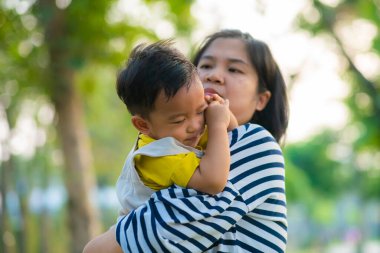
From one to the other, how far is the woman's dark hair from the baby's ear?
0.61 metres

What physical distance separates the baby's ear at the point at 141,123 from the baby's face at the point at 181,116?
13mm

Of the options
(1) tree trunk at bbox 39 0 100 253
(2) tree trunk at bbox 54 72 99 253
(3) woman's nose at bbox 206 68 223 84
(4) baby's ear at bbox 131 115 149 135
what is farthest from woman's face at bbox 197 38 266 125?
(2) tree trunk at bbox 54 72 99 253

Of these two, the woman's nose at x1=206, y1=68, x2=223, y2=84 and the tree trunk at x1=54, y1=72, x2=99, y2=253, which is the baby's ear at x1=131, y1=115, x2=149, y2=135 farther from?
the tree trunk at x1=54, y1=72, x2=99, y2=253

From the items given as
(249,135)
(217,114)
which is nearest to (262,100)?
(249,135)

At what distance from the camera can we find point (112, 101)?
1548cm

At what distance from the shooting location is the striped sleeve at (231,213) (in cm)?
181

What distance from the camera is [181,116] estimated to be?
1.87 metres

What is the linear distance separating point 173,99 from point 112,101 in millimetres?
13776

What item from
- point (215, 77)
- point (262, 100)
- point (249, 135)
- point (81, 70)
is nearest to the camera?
point (249, 135)

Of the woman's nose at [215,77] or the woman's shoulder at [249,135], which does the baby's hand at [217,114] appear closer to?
the woman's shoulder at [249,135]

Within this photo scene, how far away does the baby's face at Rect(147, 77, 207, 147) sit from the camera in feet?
6.05

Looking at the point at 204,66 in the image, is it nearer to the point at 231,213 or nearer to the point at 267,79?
the point at 267,79

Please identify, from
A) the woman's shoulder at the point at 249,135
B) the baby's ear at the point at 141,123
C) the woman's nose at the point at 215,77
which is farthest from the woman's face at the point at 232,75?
the baby's ear at the point at 141,123

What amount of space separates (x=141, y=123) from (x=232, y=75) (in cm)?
49
